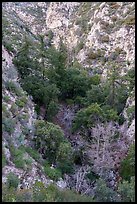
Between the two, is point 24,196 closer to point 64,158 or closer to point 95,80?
point 64,158

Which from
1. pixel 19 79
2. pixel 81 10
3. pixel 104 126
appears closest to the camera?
pixel 104 126

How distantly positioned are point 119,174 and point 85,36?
3637 cm

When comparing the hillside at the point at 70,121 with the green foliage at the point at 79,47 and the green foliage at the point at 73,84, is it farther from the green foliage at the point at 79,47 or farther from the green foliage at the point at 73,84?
the green foliage at the point at 79,47

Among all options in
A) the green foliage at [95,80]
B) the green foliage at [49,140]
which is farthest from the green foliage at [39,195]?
the green foliage at [95,80]

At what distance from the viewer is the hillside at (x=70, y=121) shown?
79.9 feet

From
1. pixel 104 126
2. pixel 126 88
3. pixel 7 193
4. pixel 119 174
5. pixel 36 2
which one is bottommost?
pixel 7 193

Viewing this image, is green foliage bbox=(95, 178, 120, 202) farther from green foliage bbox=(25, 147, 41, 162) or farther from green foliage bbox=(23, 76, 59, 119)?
green foliage bbox=(23, 76, 59, 119)

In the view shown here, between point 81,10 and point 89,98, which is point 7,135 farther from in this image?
point 81,10

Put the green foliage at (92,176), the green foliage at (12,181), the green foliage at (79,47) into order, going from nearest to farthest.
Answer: the green foliage at (12,181)
the green foliage at (92,176)
the green foliage at (79,47)

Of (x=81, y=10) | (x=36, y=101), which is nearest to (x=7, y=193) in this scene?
(x=36, y=101)

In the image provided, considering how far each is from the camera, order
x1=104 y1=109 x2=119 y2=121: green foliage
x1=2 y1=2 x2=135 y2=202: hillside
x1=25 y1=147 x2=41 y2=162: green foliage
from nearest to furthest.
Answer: x1=2 y1=2 x2=135 y2=202: hillside → x1=25 y1=147 x2=41 y2=162: green foliage → x1=104 y1=109 x2=119 y2=121: green foliage

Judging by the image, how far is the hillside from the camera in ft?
79.9

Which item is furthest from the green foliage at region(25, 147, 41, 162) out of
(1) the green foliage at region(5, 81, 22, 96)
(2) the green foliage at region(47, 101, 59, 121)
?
(2) the green foliage at region(47, 101, 59, 121)

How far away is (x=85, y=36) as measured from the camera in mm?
62250
